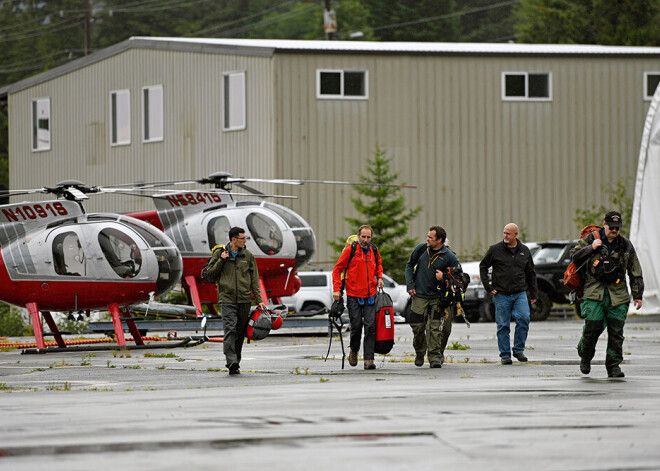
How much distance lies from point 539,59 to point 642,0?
97.7 feet

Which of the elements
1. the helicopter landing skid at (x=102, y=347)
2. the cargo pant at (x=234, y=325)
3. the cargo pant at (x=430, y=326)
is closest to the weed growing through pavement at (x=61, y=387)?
the cargo pant at (x=234, y=325)

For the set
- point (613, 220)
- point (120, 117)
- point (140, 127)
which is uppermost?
point (120, 117)

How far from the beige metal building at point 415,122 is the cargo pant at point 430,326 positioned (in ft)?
66.1

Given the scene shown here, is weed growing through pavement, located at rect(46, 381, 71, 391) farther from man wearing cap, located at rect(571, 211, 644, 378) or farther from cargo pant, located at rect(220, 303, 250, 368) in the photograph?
man wearing cap, located at rect(571, 211, 644, 378)

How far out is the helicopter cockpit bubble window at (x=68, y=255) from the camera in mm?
22172

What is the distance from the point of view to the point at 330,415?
36.1ft

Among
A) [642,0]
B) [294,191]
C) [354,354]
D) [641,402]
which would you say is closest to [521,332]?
[354,354]

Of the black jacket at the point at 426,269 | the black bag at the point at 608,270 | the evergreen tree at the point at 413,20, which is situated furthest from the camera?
the evergreen tree at the point at 413,20

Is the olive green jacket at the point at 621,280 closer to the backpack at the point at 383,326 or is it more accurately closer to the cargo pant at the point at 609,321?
the cargo pant at the point at 609,321

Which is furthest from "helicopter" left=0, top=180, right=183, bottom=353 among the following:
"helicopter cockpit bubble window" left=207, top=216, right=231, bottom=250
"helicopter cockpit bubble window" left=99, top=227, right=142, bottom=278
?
"helicopter cockpit bubble window" left=207, top=216, right=231, bottom=250

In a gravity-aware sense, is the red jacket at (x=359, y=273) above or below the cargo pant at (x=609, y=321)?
above

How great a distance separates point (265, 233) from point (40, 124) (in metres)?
21.2

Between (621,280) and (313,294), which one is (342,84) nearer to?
(313,294)

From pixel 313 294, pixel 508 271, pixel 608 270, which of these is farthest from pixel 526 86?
pixel 608 270
